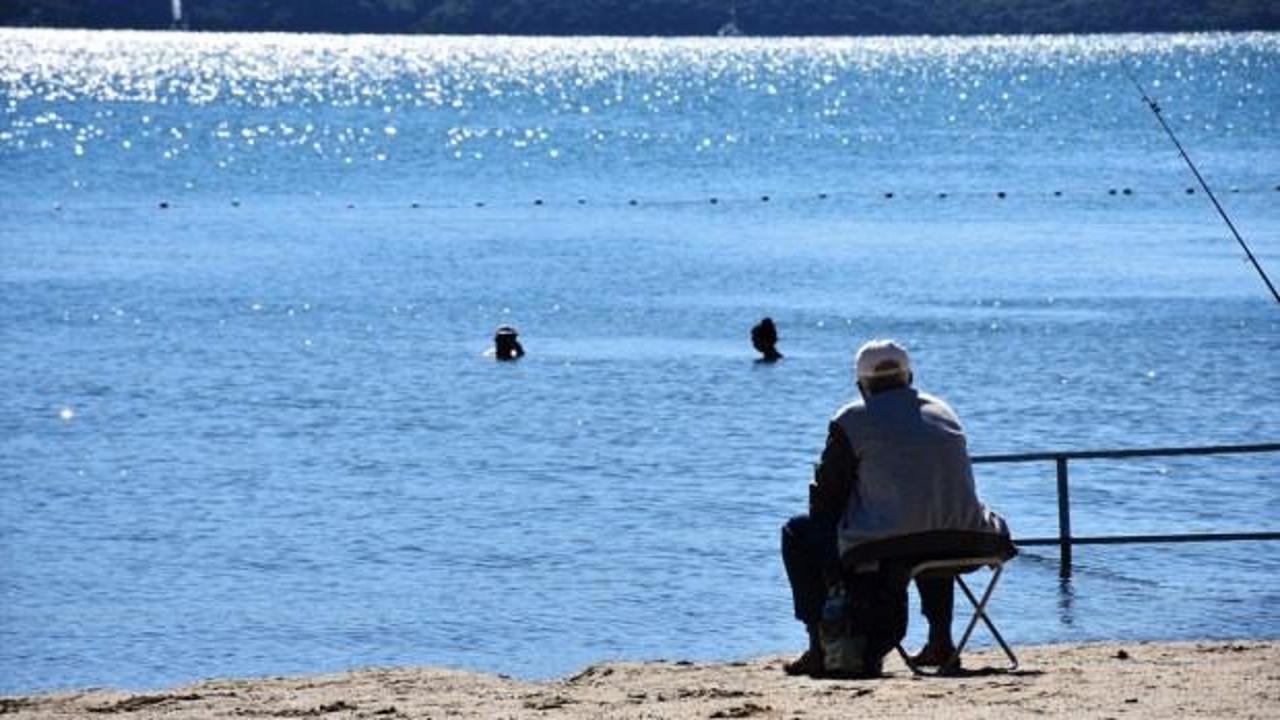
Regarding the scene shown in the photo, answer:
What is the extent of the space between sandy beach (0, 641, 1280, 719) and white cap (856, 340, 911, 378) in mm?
1273

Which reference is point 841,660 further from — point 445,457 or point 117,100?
point 117,100

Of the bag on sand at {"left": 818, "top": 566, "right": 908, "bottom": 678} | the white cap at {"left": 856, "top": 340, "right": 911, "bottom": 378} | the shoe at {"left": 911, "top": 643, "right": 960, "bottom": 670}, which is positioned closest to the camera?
the white cap at {"left": 856, "top": 340, "right": 911, "bottom": 378}

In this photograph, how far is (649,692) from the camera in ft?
45.7

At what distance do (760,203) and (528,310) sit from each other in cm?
3561

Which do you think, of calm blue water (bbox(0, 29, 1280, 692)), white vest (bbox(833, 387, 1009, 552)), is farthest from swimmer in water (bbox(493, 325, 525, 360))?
white vest (bbox(833, 387, 1009, 552))

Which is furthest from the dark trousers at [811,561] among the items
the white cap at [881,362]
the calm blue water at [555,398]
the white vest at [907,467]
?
the calm blue water at [555,398]

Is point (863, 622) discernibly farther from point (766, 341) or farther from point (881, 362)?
point (766, 341)

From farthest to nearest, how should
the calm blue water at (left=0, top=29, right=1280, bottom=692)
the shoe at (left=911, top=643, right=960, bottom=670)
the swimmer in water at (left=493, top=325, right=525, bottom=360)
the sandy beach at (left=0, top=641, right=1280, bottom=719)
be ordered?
the swimmer in water at (left=493, top=325, right=525, bottom=360), the calm blue water at (left=0, top=29, right=1280, bottom=692), the shoe at (left=911, top=643, right=960, bottom=670), the sandy beach at (left=0, top=641, right=1280, bottom=719)

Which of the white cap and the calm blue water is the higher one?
the white cap

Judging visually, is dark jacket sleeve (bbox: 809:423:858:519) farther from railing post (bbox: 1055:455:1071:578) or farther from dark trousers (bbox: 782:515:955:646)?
railing post (bbox: 1055:455:1071:578)

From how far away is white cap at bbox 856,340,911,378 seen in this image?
12727 millimetres

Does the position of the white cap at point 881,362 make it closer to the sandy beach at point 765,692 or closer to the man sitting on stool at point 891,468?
the man sitting on stool at point 891,468

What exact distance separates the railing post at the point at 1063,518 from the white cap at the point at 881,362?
5.39 metres

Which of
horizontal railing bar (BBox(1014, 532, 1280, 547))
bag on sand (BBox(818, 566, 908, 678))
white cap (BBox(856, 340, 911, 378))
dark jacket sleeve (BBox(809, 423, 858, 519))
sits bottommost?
horizontal railing bar (BBox(1014, 532, 1280, 547))
